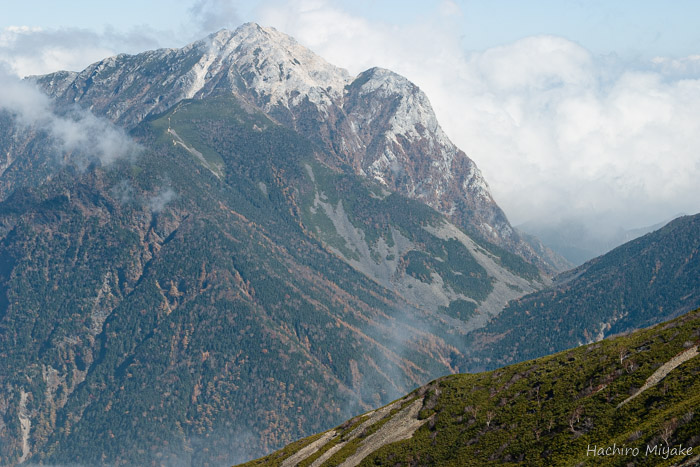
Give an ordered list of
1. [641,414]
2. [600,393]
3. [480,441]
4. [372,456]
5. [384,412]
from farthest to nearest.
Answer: [384,412], [372,456], [480,441], [600,393], [641,414]

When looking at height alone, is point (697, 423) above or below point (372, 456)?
above

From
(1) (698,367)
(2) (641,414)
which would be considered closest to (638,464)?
(2) (641,414)

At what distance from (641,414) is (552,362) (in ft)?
178

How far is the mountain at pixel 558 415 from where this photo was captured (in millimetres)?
102750

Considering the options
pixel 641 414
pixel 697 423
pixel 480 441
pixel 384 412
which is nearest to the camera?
pixel 697 423

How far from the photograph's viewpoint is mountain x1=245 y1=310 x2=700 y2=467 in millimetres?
102750

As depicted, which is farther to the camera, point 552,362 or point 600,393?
point 552,362

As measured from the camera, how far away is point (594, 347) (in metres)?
167

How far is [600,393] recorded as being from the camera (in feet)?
426

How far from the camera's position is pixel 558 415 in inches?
5202

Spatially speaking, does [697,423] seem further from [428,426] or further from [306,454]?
[306,454]

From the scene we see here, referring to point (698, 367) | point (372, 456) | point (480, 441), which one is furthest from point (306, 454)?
point (698, 367)

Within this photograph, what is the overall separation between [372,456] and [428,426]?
1473 cm

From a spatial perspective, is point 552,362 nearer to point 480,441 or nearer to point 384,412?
point 480,441
